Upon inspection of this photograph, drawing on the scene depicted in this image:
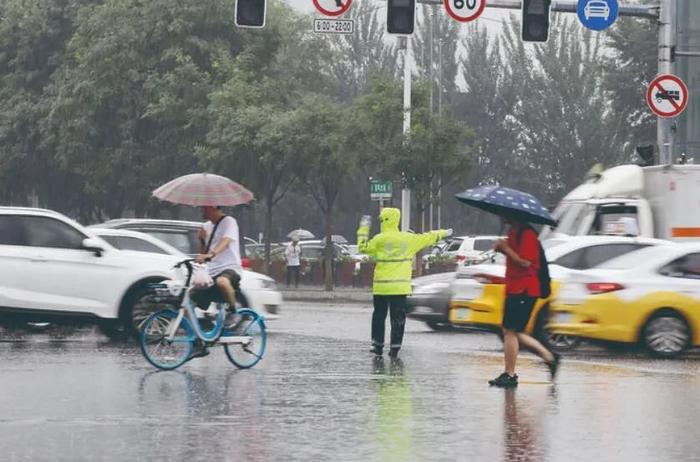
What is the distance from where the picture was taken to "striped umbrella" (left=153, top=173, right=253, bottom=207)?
1759cm

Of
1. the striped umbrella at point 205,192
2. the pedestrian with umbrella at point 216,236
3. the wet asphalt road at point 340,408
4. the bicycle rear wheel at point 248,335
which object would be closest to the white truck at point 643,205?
the wet asphalt road at point 340,408

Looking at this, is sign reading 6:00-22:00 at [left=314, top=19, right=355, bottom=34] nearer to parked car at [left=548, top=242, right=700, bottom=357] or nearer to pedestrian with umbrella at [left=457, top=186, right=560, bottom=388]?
parked car at [left=548, top=242, right=700, bottom=357]

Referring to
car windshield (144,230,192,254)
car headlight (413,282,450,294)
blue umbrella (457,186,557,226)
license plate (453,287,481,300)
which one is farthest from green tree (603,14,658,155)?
blue umbrella (457,186,557,226)

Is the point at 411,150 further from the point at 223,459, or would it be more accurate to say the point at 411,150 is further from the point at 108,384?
the point at 223,459

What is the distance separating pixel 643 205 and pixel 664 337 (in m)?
6.28

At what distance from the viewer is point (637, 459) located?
34.3ft

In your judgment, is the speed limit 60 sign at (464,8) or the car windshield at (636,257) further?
the speed limit 60 sign at (464,8)

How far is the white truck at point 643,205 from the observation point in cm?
2539

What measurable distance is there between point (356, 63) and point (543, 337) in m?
80.0

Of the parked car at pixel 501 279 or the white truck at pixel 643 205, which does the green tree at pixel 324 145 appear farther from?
the parked car at pixel 501 279

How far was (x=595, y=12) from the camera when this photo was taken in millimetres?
28375

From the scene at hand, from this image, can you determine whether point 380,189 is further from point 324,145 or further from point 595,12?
point 595,12

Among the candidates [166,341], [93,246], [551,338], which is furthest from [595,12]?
[166,341]

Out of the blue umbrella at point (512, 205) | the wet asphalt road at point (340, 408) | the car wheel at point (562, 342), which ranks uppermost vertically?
the blue umbrella at point (512, 205)
